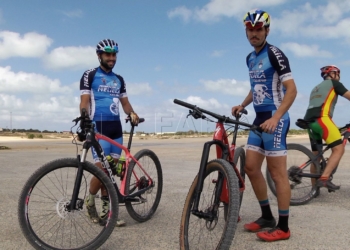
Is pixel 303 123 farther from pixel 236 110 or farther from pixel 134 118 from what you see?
pixel 134 118

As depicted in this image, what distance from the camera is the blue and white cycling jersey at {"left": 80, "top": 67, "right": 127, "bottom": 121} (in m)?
4.66

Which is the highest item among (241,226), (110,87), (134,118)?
(110,87)

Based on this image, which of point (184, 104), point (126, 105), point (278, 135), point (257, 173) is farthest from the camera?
point (126, 105)

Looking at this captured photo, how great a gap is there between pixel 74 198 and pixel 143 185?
1.33m

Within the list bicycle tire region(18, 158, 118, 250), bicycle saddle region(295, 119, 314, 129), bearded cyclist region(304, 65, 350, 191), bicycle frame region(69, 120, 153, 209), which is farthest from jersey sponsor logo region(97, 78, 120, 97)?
bearded cyclist region(304, 65, 350, 191)

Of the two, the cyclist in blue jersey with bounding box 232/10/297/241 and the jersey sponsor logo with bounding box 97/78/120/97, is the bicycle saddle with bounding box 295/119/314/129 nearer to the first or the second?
the cyclist in blue jersey with bounding box 232/10/297/241

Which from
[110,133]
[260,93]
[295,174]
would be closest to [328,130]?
[295,174]

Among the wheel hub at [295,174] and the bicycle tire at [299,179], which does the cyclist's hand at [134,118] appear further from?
the wheel hub at [295,174]

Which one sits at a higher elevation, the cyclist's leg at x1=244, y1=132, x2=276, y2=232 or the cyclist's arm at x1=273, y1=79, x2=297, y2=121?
the cyclist's arm at x1=273, y1=79, x2=297, y2=121

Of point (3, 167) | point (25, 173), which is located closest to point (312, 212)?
point (25, 173)

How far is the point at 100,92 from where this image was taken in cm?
469

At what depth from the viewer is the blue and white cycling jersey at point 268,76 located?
154 inches

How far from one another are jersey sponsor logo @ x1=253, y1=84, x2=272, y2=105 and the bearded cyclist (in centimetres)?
217

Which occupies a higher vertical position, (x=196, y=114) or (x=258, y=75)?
(x=258, y=75)
